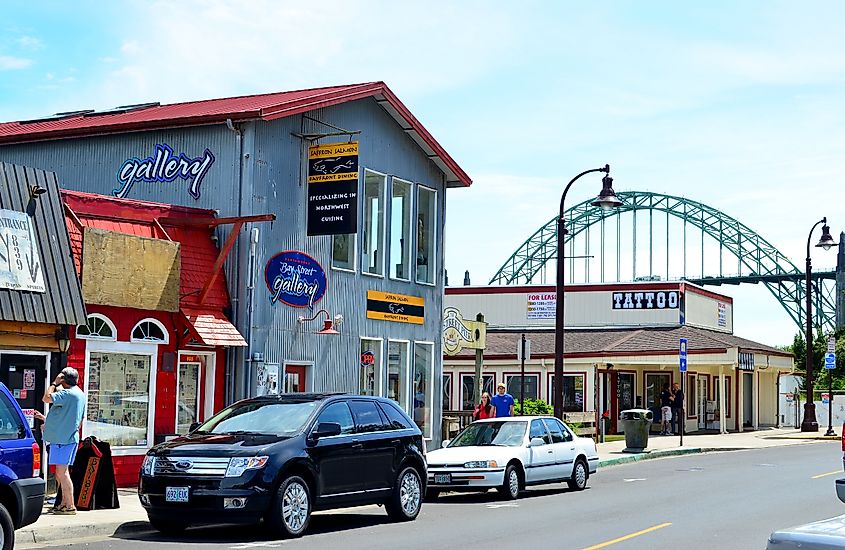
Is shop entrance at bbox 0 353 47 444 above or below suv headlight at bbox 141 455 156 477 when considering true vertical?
above

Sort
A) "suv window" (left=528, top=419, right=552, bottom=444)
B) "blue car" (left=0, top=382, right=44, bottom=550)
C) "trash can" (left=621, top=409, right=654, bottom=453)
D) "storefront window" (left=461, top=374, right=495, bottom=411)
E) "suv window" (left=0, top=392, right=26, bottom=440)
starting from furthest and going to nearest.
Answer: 1. "storefront window" (left=461, top=374, right=495, bottom=411)
2. "trash can" (left=621, top=409, right=654, bottom=453)
3. "suv window" (left=528, top=419, right=552, bottom=444)
4. "suv window" (left=0, top=392, right=26, bottom=440)
5. "blue car" (left=0, top=382, right=44, bottom=550)

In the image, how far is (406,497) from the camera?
15922 mm

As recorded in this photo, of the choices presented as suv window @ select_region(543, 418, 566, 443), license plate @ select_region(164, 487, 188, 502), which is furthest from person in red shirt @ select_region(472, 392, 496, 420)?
license plate @ select_region(164, 487, 188, 502)

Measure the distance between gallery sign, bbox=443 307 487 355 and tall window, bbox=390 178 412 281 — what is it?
615cm

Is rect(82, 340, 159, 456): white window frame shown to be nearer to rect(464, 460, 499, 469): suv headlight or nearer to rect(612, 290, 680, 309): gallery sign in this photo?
rect(464, 460, 499, 469): suv headlight

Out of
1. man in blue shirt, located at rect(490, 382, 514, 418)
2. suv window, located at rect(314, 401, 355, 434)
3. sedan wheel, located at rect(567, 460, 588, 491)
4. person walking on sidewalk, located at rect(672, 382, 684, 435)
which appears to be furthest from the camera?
person walking on sidewalk, located at rect(672, 382, 684, 435)

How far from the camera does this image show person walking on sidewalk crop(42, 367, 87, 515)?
1448cm

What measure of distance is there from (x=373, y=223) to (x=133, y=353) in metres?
7.52

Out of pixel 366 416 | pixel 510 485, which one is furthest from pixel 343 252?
pixel 366 416

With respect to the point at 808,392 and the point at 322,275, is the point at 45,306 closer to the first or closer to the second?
the point at 322,275

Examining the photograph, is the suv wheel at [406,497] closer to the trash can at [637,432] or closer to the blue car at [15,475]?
the blue car at [15,475]

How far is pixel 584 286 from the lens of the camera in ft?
158

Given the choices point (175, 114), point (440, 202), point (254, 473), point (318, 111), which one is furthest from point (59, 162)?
point (254, 473)

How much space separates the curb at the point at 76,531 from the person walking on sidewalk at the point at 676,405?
2551 centimetres
